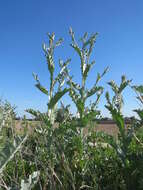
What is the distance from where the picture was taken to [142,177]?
230 cm

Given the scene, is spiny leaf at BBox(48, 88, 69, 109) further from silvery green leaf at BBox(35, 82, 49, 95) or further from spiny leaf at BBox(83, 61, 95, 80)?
spiny leaf at BBox(83, 61, 95, 80)

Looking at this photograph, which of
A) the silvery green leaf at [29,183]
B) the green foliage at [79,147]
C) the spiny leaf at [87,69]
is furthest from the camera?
the spiny leaf at [87,69]

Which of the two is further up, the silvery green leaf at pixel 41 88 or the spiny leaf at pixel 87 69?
the spiny leaf at pixel 87 69

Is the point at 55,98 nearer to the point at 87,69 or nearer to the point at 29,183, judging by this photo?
the point at 87,69

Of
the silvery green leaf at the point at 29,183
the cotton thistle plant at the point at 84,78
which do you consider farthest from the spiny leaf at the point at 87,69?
the silvery green leaf at the point at 29,183

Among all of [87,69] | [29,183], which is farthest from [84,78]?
[29,183]

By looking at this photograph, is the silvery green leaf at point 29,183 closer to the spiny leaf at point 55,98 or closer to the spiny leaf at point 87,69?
the spiny leaf at point 55,98

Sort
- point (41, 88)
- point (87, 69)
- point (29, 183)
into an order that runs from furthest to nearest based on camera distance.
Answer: point (87, 69)
point (41, 88)
point (29, 183)

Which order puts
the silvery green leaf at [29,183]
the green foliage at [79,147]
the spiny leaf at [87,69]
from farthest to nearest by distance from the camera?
the spiny leaf at [87,69] < the green foliage at [79,147] < the silvery green leaf at [29,183]

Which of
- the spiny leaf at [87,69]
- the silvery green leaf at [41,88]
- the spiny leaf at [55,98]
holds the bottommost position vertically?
the spiny leaf at [55,98]

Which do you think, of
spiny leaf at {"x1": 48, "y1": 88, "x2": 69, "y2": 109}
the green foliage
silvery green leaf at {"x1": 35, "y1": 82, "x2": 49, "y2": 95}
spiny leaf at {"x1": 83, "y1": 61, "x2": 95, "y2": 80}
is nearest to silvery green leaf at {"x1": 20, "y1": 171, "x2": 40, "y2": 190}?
the green foliage

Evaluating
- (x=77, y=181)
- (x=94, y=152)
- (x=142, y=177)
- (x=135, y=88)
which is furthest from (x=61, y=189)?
(x=135, y=88)

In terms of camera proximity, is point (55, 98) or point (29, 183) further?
point (55, 98)

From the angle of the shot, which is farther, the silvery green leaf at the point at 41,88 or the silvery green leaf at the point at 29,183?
the silvery green leaf at the point at 41,88
